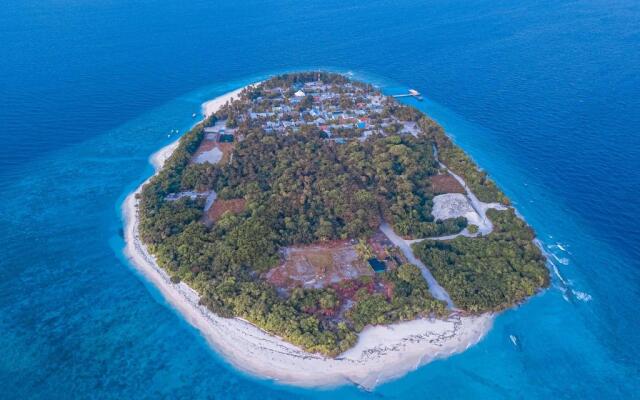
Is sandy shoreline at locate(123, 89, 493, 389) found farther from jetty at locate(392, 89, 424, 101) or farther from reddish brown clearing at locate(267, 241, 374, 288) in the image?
jetty at locate(392, 89, 424, 101)

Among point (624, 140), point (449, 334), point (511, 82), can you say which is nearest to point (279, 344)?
point (449, 334)

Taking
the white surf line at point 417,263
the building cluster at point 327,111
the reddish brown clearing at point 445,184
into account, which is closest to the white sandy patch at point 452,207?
the reddish brown clearing at point 445,184

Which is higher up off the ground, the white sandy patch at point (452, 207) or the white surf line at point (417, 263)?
the white sandy patch at point (452, 207)

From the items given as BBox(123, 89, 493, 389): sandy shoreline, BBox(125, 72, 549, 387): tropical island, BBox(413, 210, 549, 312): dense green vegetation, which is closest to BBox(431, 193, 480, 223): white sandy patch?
BBox(125, 72, 549, 387): tropical island

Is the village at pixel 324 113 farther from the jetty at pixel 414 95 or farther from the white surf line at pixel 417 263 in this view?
the white surf line at pixel 417 263

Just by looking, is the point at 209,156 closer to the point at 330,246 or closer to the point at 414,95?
the point at 330,246

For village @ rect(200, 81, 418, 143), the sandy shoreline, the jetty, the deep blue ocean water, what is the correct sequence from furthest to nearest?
1. the jetty
2. village @ rect(200, 81, 418, 143)
3. the deep blue ocean water
4. the sandy shoreline
